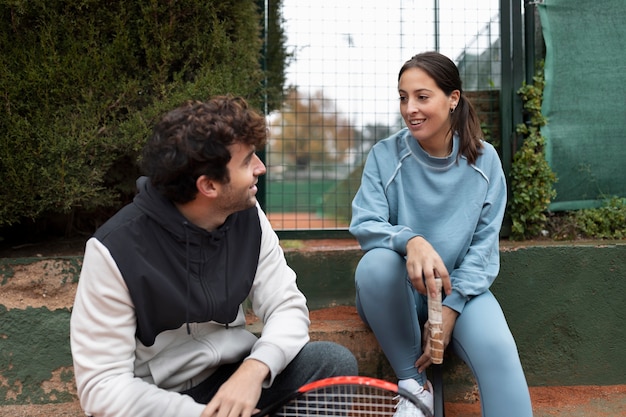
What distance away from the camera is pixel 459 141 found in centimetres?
312

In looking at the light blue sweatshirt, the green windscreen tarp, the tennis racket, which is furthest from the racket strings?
the green windscreen tarp

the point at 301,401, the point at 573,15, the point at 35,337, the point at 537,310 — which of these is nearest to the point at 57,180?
the point at 35,337

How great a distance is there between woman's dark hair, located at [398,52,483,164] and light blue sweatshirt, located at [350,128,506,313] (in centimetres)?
4

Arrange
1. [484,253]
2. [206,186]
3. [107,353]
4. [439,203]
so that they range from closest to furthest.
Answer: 1. [107,353]
2. [206,186]
3. [484,253]
4. [439,203]

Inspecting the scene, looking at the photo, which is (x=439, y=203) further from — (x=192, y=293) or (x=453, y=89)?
(x=192, y=293)

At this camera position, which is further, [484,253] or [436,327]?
[484,253]

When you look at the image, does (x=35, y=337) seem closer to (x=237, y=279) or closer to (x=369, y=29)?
(x=237, y=279)

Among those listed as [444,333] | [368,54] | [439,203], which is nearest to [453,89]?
[439,203]

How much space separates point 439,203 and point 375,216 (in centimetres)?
31

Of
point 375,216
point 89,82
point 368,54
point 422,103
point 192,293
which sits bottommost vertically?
point 192,293

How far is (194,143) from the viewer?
83.3 inches

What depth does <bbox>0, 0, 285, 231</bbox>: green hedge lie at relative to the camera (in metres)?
3.42

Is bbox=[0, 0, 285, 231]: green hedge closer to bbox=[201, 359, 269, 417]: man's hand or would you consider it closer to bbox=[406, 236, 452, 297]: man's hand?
bbox=[406, 236, 452, 297]: man's hand

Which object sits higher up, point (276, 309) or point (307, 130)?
point (307, 130)
